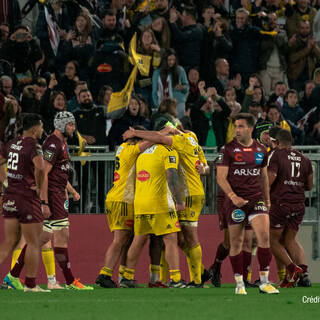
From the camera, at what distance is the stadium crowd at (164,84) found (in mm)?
14805

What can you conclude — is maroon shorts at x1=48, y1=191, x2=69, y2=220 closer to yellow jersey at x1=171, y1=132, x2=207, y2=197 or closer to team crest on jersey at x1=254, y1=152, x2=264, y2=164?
yellow jersey at x1=171, y1=132, x2=207, y2=197

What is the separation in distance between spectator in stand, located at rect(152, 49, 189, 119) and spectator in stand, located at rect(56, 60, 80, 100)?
1.42 metres

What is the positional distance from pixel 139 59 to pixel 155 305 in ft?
29.5

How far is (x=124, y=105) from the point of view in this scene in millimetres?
18188

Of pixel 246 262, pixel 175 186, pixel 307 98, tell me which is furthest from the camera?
pixel 307 98

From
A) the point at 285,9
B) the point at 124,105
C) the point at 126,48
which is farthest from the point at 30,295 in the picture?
the point at 285,9

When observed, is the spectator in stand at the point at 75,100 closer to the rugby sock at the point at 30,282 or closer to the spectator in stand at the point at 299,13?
the spectator in stand at the point at 299,13

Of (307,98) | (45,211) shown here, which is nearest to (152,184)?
(45,211)

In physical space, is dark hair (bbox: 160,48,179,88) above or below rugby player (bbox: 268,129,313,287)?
above

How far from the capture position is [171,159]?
47.5 ft

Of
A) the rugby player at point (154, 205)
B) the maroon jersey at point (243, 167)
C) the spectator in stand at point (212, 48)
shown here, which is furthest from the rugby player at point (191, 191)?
the spectator in stand at point (212, 48)

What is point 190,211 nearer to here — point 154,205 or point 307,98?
point 154,205

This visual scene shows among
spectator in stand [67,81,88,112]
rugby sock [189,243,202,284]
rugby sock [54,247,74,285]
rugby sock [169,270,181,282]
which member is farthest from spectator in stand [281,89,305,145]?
rugby sock [54,247,74,285]

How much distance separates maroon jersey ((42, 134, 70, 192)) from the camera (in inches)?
564
